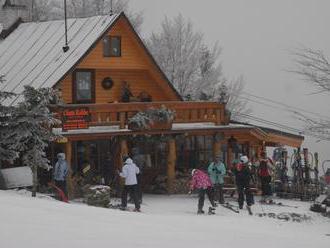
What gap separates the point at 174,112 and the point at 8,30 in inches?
428

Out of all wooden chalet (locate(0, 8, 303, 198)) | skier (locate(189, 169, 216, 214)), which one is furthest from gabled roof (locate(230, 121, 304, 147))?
skier (locate(189, 169, 216, 214))

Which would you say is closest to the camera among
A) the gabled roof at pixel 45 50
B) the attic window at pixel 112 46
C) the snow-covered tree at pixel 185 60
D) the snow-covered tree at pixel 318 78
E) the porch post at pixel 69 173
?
the snow-covered tree at pixel 318 78

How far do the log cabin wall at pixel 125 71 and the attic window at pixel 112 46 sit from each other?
12 cm

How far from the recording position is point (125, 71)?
29.7 m

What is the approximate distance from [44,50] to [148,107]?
6100mm

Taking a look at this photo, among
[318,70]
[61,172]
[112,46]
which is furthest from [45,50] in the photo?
[318,70]


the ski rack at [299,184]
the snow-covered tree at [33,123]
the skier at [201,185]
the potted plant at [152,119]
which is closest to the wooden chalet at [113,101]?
the potted plant at [152,119]

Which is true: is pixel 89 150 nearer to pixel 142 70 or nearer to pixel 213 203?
pixel 142 70

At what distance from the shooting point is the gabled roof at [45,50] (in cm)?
2706

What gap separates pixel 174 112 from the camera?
2547 centimetres

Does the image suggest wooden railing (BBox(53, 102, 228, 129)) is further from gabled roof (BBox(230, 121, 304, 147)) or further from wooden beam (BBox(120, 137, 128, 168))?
gabled roof (BBox(230, 121, 304, 147))

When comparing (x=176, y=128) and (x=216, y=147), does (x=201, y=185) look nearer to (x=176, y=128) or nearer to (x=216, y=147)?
(x=176, y=128)

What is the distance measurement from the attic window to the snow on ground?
30.2 feet

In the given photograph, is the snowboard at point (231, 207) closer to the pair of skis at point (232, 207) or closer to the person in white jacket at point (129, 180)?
the pair of skis at point (232, 207)
